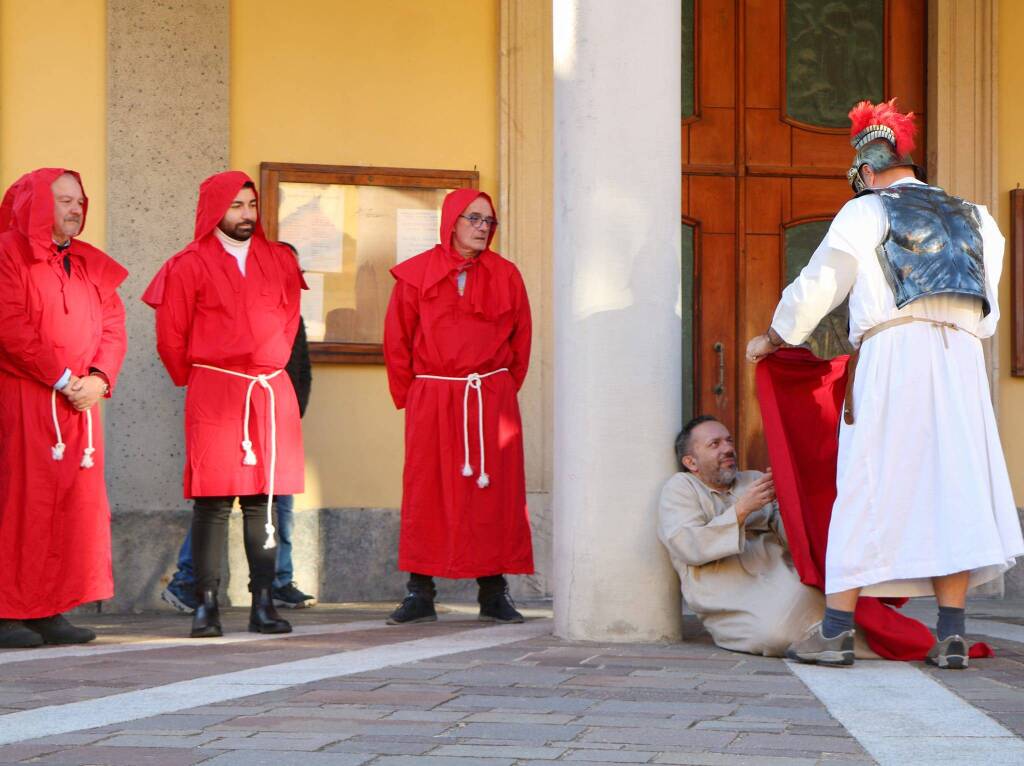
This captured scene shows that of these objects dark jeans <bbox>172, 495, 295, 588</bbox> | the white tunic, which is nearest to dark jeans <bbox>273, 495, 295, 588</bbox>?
dark jeans <bbox>172, 495, 295, 588</bbox>

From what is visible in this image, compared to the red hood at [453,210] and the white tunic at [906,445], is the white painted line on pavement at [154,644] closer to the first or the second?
the red hood at [453,210]

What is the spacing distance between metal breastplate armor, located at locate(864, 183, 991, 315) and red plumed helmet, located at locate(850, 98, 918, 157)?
0.23 metres

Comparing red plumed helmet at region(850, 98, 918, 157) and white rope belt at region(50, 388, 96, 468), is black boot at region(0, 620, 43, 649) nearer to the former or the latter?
white rope belt at region(50, 388, 96, 468)

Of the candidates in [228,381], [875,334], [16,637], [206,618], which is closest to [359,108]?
[228,381]

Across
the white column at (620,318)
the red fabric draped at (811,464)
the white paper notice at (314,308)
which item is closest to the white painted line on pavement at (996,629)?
the red fabric draped at (811,464)

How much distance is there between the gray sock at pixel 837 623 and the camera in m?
6.01

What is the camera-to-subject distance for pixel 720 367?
9.58 metres

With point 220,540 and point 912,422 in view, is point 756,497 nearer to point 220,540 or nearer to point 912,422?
point 912,422

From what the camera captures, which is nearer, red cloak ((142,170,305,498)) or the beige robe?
the beige robe

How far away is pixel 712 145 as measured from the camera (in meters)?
9.62

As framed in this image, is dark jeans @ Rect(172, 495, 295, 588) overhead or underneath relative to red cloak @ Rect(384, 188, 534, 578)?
underneath

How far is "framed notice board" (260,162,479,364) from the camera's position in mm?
9062

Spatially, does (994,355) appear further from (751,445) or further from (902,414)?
(902,414)

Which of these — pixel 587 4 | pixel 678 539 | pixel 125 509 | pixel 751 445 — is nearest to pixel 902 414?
pixel 678 539
